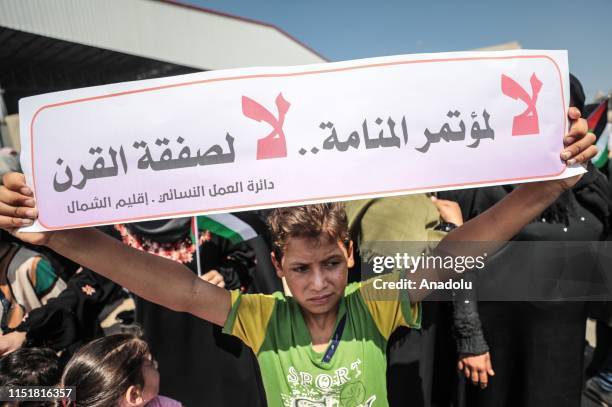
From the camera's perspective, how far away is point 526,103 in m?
0.95

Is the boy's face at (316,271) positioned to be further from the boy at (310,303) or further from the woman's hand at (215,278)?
the woman's hand at (215,278)

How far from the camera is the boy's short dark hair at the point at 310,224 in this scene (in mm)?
1196

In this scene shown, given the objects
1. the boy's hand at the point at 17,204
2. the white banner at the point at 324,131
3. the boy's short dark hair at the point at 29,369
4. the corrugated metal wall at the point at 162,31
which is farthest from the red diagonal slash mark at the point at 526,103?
the corrugated metal wall at the point at 162,31

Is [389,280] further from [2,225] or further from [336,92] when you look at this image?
[2,225]

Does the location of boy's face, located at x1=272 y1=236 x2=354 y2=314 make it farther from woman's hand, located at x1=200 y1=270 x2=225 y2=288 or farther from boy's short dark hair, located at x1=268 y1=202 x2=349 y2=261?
woman's hand, located at x1=200 y1=270 x2=225 y2=288

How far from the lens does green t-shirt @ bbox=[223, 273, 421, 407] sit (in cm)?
114

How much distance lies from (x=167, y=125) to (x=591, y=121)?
288 centimetres

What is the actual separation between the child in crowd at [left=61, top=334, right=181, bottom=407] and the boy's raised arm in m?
0.36

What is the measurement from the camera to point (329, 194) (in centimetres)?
95

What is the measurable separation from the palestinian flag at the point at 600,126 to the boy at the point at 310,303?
2.15 m

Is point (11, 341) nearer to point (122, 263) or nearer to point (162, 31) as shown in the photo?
point (122, 263)

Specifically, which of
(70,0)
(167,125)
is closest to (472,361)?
(167,125)

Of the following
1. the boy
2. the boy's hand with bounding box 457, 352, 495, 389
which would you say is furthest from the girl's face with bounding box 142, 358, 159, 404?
the boy's hand with bounding box 457, 352, 495, 389

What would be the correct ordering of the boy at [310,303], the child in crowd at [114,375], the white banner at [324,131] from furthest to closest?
the child in crowd at [114,375] → the boy at [310,303] → the white banner at [324,131]
